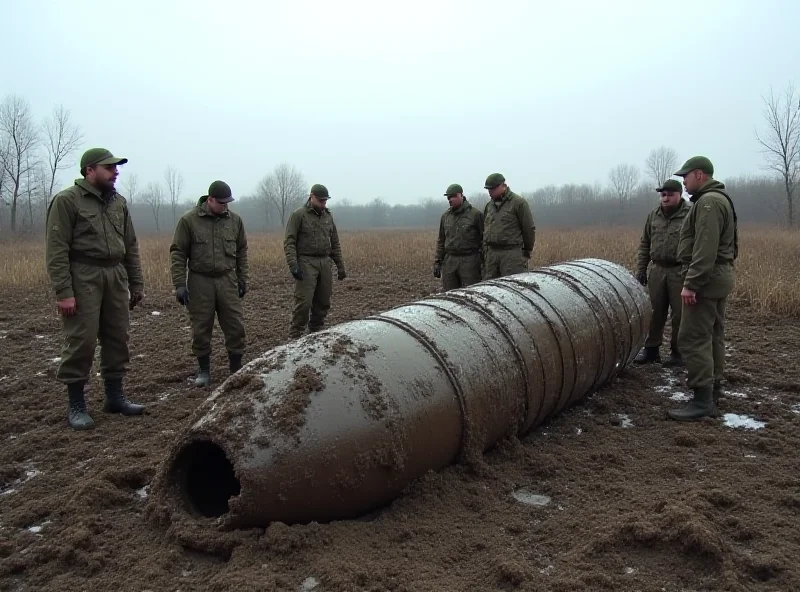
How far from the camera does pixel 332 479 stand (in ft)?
8.79

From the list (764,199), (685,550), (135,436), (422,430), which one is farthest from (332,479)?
(764,199)

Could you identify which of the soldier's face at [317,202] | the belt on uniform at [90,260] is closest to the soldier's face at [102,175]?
the belt on uniform at [90,260]

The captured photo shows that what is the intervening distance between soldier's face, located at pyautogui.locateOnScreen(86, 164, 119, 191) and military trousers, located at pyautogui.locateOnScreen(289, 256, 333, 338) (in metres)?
2.50

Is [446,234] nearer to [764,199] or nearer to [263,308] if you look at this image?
[263,308]

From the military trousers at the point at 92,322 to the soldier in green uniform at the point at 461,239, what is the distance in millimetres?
3940

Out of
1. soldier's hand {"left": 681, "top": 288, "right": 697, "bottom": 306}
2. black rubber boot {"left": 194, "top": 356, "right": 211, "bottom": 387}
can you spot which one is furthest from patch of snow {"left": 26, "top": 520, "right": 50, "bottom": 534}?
soldier's hand {"left": 681, "top": 288, "right": 697, "bottom": 306}

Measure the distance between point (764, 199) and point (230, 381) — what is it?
42.5 meters

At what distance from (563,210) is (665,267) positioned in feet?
135

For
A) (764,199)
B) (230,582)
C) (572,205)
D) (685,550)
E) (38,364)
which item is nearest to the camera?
(230,582)

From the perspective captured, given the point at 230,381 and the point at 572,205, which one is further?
the point at 572,205

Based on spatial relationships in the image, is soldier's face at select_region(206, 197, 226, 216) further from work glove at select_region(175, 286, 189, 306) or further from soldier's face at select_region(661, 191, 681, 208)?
soldier's face at select_region(661, 191, 681, 208)

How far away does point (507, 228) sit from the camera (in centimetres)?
679

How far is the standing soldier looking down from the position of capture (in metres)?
5.49

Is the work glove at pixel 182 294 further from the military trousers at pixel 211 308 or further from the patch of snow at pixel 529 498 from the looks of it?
the patch of snow at pixel 529 498
